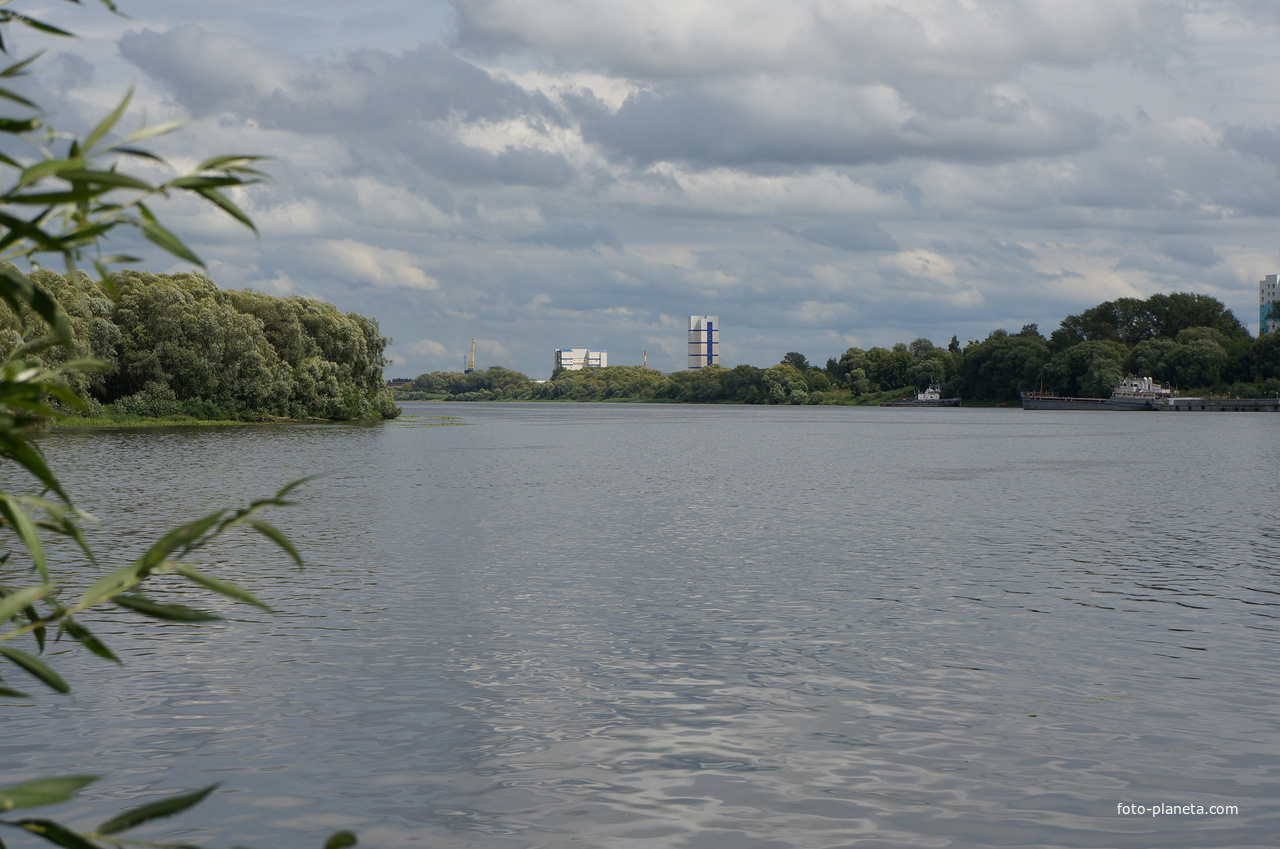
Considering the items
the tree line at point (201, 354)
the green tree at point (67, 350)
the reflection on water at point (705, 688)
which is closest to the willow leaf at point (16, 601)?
the green tree at point (67, 350)

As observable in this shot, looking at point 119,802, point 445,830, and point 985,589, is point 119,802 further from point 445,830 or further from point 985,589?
point 985,589

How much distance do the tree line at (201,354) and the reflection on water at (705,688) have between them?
60292 mm

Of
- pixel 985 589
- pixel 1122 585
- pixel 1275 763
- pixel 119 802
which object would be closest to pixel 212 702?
pixel 119 802

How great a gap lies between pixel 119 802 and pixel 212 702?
9.84 ft

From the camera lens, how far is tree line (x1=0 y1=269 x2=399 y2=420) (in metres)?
85.5

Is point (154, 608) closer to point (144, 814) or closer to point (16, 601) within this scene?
point (16, 601)

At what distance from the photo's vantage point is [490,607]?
18625 mm

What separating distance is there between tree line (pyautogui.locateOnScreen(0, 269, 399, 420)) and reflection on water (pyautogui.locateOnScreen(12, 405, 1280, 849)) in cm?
6029

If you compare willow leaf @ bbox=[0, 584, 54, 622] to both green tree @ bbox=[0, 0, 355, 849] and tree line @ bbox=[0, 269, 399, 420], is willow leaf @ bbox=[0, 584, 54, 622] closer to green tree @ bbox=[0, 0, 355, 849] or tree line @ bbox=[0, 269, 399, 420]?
green tree @ bbox=[0, 0, 355, 849]

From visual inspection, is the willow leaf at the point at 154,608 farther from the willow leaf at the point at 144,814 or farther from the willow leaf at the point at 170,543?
the willow leaf at the point at 144,814

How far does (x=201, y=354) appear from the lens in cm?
9031

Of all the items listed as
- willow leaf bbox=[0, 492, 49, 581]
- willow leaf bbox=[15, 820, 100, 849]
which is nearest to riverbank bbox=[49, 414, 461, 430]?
willow leaf bbox=[0, 492, 49, 581]

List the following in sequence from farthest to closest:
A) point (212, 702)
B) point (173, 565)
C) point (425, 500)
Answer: point (425, 500) → point (212, 702) → point (173, 565)

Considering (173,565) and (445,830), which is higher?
(173,565)
